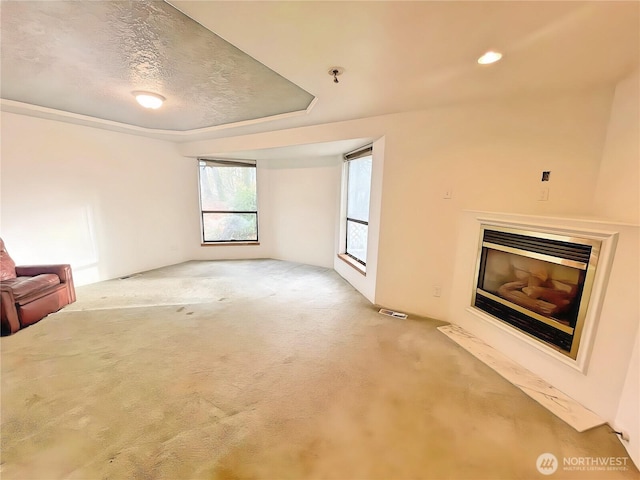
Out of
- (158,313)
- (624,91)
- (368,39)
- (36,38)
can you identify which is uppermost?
(36,38)

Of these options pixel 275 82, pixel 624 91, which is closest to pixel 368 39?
pixel 275 82

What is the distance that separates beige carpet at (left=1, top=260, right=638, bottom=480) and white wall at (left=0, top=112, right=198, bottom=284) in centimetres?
138

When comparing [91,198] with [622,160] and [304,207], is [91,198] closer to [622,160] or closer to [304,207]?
[304,207]

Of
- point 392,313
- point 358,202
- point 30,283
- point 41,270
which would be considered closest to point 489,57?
point 392,313

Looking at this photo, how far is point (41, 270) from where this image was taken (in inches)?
119

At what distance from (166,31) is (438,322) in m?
3.51

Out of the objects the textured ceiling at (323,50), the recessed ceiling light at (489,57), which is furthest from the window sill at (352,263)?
the recessed ceiling light at (489,57)

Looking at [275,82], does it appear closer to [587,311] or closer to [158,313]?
[158,313]

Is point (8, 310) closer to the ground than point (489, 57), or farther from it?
closer to the ground

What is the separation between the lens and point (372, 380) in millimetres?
1960

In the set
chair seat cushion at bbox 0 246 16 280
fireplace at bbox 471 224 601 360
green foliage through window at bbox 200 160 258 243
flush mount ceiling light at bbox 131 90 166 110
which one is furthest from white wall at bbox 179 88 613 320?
chair seat cushion at bbox 0 246 16 280

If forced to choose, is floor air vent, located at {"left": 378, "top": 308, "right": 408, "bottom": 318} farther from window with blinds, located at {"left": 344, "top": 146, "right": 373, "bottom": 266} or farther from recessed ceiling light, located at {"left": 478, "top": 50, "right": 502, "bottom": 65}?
recessed ceiling light, located at {"left": 478, "top": 50, "right": 502, "bottom": 65}

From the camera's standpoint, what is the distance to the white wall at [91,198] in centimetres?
329

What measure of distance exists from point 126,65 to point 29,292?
99.4 inches
